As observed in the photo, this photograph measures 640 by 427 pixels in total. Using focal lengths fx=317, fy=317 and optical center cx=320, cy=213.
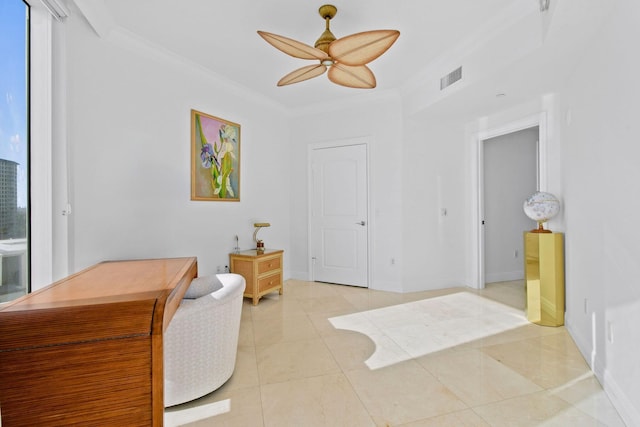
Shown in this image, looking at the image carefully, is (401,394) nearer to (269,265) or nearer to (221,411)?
(221,411)

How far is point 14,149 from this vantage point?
184 cm

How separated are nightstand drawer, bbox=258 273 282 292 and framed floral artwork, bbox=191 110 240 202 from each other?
1.03 metres

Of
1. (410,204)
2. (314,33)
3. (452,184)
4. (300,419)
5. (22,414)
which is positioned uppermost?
(314,33)

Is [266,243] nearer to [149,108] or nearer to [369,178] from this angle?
[369,178]

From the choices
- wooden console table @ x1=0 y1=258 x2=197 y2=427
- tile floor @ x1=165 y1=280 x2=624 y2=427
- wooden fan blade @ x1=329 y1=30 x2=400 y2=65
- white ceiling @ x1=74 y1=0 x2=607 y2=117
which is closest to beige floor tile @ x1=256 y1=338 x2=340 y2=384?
tile floor @ x1=165 y1=280 x2=624 y2=427

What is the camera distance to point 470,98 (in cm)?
333

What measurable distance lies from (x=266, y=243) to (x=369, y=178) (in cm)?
168

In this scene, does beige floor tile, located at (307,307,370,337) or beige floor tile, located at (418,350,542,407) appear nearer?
beige floor tile, located at (418,350,542,407)

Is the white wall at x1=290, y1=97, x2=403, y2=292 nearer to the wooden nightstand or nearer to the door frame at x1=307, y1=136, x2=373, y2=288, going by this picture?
the door frame at x1=307, y1=136, x2=373, y2=288

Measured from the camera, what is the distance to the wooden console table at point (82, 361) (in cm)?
115

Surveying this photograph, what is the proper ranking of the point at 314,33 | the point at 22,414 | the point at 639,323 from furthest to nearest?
the point at 314,33 < the point at 639,323 < the point at 22,414

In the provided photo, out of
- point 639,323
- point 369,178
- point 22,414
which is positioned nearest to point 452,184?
point 369,178

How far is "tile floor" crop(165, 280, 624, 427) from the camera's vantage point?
1665 mm

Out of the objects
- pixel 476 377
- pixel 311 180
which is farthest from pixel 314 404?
pixel 311 180
